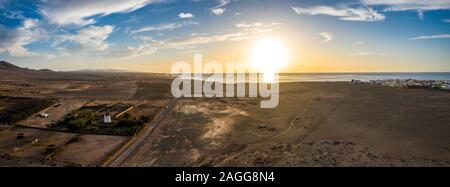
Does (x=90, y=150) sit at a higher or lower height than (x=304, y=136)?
lower

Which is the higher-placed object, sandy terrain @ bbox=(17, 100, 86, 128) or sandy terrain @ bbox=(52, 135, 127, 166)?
sandy terrain @ bbox=(17, 100, 86, 128)

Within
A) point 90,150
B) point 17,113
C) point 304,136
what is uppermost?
point 17,113

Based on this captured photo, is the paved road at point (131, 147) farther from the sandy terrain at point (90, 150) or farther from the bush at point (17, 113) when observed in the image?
the bush at point (17, 113)

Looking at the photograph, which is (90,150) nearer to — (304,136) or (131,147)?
Answer: (131,147)

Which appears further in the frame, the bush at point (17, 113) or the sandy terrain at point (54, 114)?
the bush at point (17, 113)

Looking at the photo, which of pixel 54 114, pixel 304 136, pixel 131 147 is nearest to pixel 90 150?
pixel 131 147

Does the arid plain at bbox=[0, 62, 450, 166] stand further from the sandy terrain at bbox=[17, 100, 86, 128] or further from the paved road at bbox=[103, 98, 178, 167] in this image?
the paved road at bbox=[103, 98, 178, 167]

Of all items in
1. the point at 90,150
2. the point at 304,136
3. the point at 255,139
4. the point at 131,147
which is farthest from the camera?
the point at 304,136

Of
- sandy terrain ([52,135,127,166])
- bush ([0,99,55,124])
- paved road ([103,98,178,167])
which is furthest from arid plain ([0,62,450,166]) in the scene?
bush ([0,99,55,124])

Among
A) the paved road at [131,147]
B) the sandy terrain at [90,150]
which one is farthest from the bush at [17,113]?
the paved road at [131,147]
